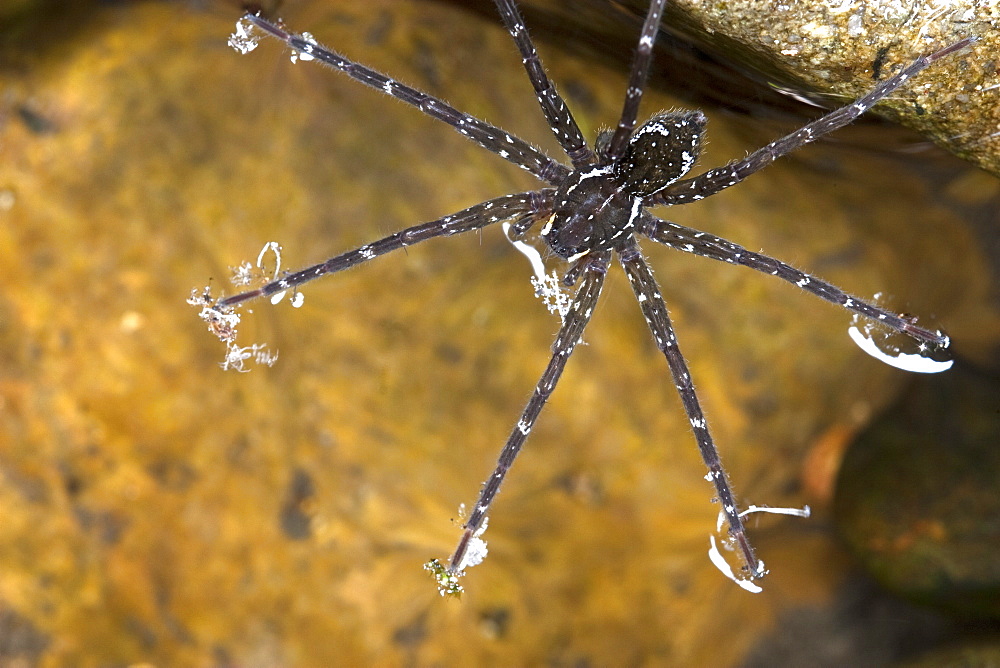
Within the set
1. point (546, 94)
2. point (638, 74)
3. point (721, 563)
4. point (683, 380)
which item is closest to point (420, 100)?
point (546, 94)

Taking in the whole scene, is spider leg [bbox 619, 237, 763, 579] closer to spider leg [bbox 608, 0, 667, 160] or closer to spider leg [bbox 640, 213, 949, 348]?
spider leg [bbox 640, 213, 949, 348]

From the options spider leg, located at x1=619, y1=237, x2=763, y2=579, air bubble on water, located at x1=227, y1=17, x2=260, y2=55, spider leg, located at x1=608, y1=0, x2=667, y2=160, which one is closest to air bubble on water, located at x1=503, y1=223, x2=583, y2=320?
spider leg, located at x1=619, y1=237, x2=763, y2=579

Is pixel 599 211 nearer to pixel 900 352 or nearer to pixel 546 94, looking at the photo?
pixel 546 94

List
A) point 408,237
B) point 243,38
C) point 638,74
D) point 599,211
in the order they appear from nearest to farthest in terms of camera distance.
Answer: point 638,74
point 408,237
point 599,211
point 243,38

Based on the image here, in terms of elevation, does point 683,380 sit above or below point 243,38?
below

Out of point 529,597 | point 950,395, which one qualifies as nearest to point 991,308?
point 950,395

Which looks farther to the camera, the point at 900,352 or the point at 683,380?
the point at 900,352

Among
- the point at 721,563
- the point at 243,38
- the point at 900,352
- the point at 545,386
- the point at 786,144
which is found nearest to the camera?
the point at 786,144

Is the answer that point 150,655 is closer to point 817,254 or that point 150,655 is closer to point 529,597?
point 529,597
